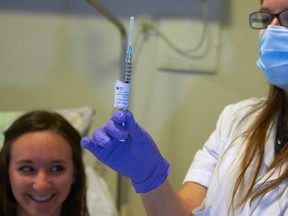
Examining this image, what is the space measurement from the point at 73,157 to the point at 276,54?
716 millimetres

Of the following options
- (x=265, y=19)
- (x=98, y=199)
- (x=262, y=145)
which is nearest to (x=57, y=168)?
(x=98, y=199)

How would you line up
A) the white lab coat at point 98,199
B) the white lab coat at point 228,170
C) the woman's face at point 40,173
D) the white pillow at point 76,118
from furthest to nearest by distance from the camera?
the white pillow at point 76,118 < the white lab coat at point 98,199 < the woman's face at point 40,173 < the white lab coat at point 228,170

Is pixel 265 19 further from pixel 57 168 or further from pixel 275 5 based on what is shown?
pixel 57 168

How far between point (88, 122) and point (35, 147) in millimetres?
431

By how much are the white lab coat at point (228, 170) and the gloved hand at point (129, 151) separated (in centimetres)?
17

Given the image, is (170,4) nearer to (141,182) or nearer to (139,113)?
(139,113)

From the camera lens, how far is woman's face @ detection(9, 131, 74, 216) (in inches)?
50.4

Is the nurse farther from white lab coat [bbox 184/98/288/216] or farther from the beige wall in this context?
the beige wall

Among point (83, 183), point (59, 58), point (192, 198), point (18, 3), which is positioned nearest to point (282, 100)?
point (192, 198)

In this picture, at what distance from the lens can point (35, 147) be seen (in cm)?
133

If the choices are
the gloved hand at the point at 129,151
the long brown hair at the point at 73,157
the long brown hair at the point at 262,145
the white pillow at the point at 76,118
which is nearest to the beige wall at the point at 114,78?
the white pillow at the point at 76,118

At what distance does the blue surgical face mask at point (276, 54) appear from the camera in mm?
1009

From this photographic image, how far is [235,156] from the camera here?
107 centimetres

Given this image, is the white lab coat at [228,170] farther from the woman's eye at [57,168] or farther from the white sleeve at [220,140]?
the woman's eye at [57,168]
